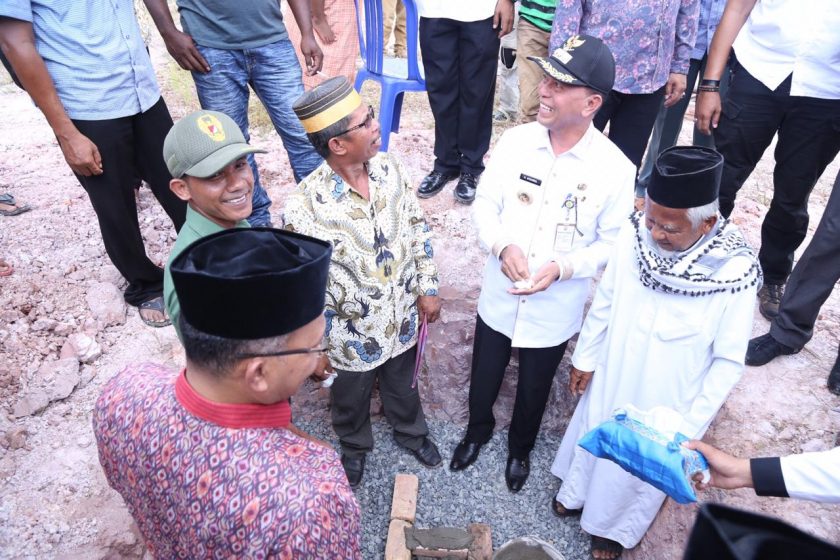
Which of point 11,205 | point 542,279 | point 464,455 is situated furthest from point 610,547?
Result: point 11,205

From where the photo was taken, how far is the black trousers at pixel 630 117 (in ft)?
12.1

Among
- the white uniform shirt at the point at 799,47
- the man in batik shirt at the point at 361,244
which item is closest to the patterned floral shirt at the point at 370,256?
the man in batik shirt at the point at 361,244

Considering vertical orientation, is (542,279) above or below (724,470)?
Answer: above

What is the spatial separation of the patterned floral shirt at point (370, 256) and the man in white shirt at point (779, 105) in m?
2.14

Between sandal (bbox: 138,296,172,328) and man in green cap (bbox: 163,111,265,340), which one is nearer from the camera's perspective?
man in green cap (bbox: 163,111,265,340)

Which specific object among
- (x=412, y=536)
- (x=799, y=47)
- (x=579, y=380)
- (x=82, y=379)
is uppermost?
(x=799, y=47)

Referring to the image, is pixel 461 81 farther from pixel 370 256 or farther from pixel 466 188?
pixel 370 256

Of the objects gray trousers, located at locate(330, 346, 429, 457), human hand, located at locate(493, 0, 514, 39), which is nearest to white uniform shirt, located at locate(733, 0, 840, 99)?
human hand, located at locate(493, 0, 514, 39)

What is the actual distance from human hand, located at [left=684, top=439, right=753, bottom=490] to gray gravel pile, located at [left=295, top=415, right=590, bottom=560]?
1393 mm

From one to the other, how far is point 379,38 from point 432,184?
1.40 metres

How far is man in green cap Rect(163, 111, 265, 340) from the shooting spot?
2.27 meters

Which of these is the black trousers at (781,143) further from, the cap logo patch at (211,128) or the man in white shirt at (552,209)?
the cap logo patch at (211,128)

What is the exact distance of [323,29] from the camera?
4625 millimetres

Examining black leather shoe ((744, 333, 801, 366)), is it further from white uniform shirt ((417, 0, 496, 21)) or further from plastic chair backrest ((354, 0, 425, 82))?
plastic chair backrest ((354, 0, 425, 82))
